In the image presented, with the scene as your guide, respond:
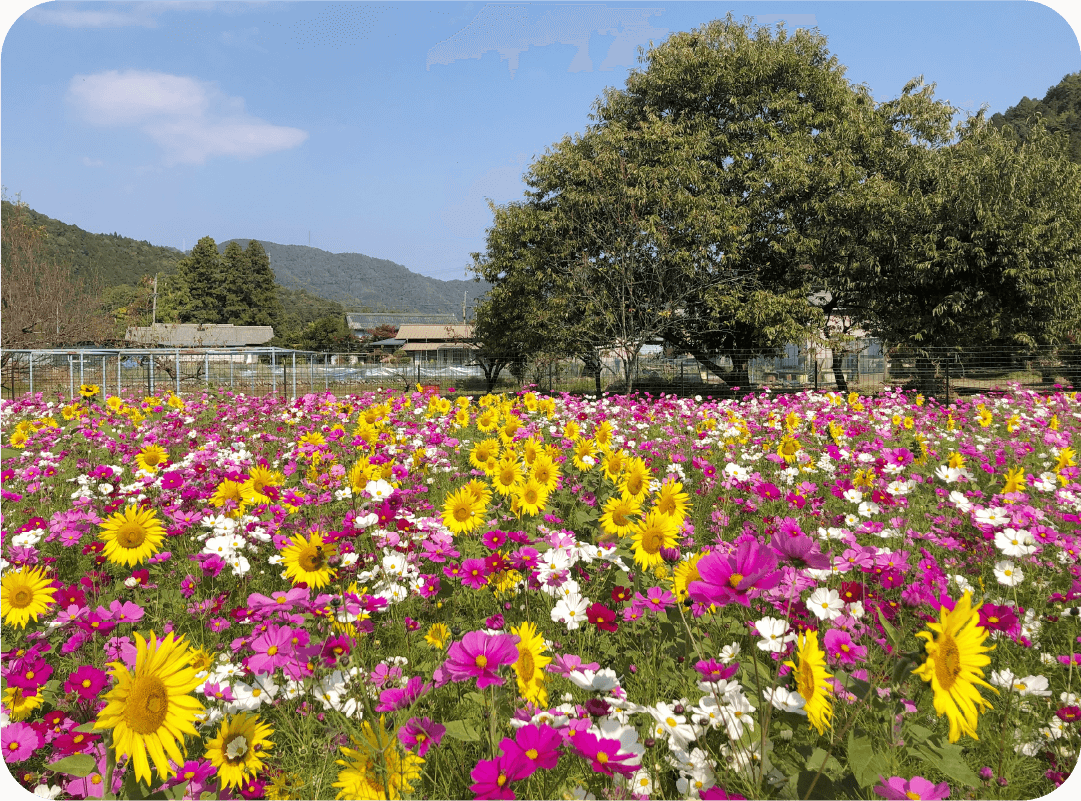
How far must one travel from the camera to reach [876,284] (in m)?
13.5

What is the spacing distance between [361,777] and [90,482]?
11.0 feet

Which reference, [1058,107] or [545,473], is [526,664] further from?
[1058,107]

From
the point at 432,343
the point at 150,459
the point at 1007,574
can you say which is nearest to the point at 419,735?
the point at 1007,574

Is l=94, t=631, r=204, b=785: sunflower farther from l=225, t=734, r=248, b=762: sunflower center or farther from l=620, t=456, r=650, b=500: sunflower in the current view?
l=620, t=456, r=650, b=500: sunflower

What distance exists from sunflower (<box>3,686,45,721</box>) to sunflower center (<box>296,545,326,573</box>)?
61 centimetres

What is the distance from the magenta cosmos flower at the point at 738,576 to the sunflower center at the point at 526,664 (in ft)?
1.20

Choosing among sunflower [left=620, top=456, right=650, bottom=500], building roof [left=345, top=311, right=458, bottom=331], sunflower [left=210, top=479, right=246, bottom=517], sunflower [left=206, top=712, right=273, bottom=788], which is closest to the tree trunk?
sunflower [left=620, top=456, right=650, bottom=500]

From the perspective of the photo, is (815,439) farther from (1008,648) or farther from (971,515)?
(1008,648)

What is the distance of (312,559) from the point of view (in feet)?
4.92

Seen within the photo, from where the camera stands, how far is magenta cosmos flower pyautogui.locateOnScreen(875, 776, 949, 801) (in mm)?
930

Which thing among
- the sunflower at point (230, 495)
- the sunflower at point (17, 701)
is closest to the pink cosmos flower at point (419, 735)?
the sunflower at point (17, 701)

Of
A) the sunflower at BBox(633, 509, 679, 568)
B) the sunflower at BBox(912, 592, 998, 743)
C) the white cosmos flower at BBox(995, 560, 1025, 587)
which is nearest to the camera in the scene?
the sunflower at BBox(912, 592, 998, 743)

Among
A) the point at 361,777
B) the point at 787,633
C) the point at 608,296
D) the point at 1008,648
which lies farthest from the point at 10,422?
the point at 608,296

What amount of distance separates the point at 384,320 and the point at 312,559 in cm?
7523
